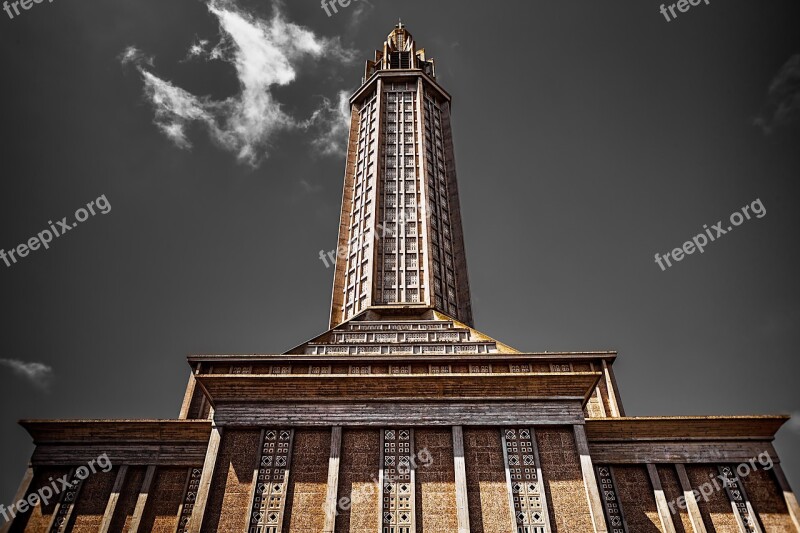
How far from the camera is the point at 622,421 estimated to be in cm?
2036

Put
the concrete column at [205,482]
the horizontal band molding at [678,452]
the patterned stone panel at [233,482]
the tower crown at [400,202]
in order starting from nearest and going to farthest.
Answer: the concrete column at [205,482] < the patterned stone panel at [233,482] < the horizontal band molding at [678,452] < the tower crown at [400,202]

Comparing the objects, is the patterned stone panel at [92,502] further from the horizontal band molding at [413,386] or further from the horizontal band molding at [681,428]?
the horizontal band molding at [681,428]

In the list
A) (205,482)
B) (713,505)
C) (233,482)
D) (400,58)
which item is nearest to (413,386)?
(233,482)

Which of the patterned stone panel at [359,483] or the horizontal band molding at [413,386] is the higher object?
the horizontal band molding at [413,386]

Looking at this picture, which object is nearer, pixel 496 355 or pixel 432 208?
pixel 496 355

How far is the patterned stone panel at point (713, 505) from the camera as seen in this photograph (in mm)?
18547

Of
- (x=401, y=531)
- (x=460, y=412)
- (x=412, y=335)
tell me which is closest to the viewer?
(x=401, y=531)

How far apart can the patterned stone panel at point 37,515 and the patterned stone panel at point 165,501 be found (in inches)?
114

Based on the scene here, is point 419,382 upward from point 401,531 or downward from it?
upward

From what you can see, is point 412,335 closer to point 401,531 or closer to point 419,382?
point 419,382

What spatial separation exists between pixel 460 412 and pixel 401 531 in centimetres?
395

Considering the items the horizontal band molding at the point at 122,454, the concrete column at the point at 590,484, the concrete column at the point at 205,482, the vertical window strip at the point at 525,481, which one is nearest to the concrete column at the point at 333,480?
the concrete column at the point at 205,482

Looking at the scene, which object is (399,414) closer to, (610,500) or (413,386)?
(413,386)

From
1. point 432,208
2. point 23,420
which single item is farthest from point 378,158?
point 23,420
